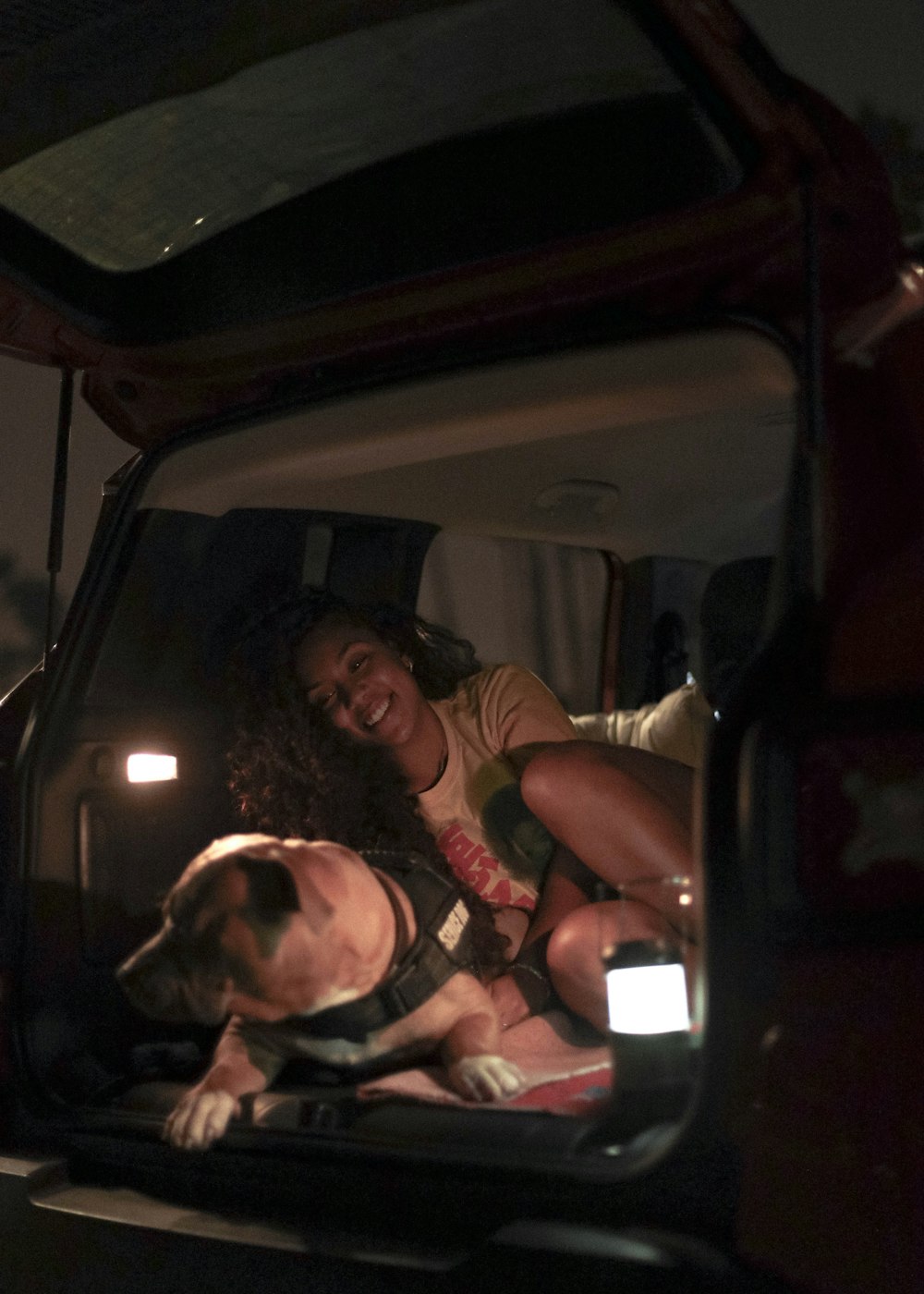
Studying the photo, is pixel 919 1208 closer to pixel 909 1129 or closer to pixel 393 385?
pixel 909 1129

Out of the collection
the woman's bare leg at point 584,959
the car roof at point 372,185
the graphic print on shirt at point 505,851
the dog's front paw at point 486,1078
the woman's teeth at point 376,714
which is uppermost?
the car roof at point 372,185

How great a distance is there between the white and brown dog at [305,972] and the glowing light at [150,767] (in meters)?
0.56

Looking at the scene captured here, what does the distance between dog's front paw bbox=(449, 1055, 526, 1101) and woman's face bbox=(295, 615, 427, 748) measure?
873 mm

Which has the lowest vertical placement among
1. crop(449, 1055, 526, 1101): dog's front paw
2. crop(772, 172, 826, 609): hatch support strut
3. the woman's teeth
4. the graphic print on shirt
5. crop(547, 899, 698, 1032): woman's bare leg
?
crop(449, 1055, 526, 1101): dog's front paw

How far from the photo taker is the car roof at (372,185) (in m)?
1.40

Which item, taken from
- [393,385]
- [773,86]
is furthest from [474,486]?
[773,86]

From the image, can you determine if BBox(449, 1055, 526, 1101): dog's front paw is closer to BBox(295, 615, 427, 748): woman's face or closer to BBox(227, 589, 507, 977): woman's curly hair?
BBox(227, 589, 507, 977): woman's curly hair

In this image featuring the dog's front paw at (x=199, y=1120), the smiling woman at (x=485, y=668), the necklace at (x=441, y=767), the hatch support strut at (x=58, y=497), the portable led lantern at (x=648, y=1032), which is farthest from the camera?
the necklace at (x=441, y=767)

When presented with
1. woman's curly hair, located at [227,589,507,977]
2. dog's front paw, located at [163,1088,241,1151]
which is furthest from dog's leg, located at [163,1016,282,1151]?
woman's curly hair, located at [227,589,507,977]

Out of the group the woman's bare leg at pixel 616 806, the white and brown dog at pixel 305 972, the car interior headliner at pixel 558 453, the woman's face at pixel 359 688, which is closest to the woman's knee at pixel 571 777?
the woman's bare leg at pixel 616 806

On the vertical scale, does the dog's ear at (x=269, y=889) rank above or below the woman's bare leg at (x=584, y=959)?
above

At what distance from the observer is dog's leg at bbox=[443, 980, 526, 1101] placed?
1.72 metres

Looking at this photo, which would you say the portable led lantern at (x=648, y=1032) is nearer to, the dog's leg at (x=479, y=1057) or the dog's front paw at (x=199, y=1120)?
the dog's leg at (x=479, y=1057)

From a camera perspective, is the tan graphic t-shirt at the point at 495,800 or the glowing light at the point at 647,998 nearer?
the glowing light at the point at 647,998
